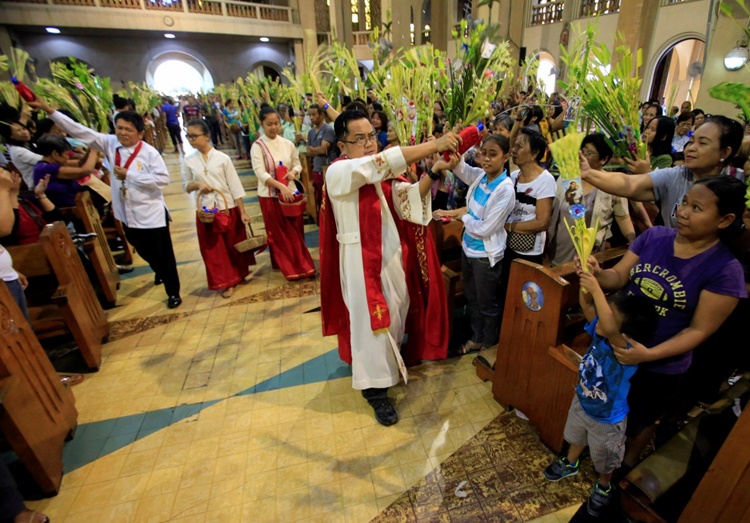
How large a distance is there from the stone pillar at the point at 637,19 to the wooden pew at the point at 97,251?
11.3 m

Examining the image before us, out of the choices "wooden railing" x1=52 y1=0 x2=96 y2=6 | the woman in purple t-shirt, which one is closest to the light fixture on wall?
the woman in purple t-shirt

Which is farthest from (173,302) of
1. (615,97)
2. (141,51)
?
(141,51)

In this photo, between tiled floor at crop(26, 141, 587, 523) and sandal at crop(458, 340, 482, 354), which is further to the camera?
sandal at crop(458, 340, 482, 354)

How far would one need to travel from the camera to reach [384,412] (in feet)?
7.99

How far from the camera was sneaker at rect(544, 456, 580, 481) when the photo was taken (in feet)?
6.60

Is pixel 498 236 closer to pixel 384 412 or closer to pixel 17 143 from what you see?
pixel 384 412

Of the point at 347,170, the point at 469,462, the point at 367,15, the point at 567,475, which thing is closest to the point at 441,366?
the point at 469,462

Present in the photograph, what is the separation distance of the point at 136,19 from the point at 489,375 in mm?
20279

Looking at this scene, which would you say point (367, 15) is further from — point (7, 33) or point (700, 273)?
point (700, 273)

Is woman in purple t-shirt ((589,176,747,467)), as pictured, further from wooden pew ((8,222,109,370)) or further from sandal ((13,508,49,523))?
wooden pew ((8,222,109,370))

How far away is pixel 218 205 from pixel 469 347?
2.74 m

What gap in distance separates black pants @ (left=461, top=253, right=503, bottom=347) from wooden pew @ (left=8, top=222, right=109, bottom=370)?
2902 mm

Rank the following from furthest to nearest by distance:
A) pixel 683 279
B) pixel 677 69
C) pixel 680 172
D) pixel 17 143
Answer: pixel 677 69, pixel 17 143, pixel 680 172, pixel 683 279

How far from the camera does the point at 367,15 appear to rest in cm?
2175
